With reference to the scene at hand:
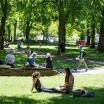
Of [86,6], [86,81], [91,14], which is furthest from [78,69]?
[91,14]

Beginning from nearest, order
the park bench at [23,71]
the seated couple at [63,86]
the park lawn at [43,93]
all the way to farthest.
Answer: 1. the park lawn at [43,93]
2. the seated couple at [63,86]
3. the park bench at [23,71]

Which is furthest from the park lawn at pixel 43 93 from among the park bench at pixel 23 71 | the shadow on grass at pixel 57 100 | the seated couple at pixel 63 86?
the park bench at pixel 23 71

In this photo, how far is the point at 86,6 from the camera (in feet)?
136

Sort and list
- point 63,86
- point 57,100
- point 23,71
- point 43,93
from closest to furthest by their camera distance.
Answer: point 57,100
point 43,93
point 63,86
point 23,71

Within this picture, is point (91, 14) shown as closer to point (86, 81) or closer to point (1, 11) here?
point (1, 11)

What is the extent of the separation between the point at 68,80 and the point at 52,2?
90.2ft

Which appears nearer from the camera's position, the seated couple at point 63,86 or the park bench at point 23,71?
the seated couple at point 63,86

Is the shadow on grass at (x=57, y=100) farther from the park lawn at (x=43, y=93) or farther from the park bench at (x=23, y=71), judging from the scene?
the park bench at (x=23, y=71)

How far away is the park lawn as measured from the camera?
1575cm

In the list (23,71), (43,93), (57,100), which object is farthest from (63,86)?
(23,71)

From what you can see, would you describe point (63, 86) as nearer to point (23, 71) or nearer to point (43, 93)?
point (43, 93)

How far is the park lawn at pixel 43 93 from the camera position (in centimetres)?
1575

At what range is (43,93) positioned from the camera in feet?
59.8

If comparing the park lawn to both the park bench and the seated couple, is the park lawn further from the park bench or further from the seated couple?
the park bench
